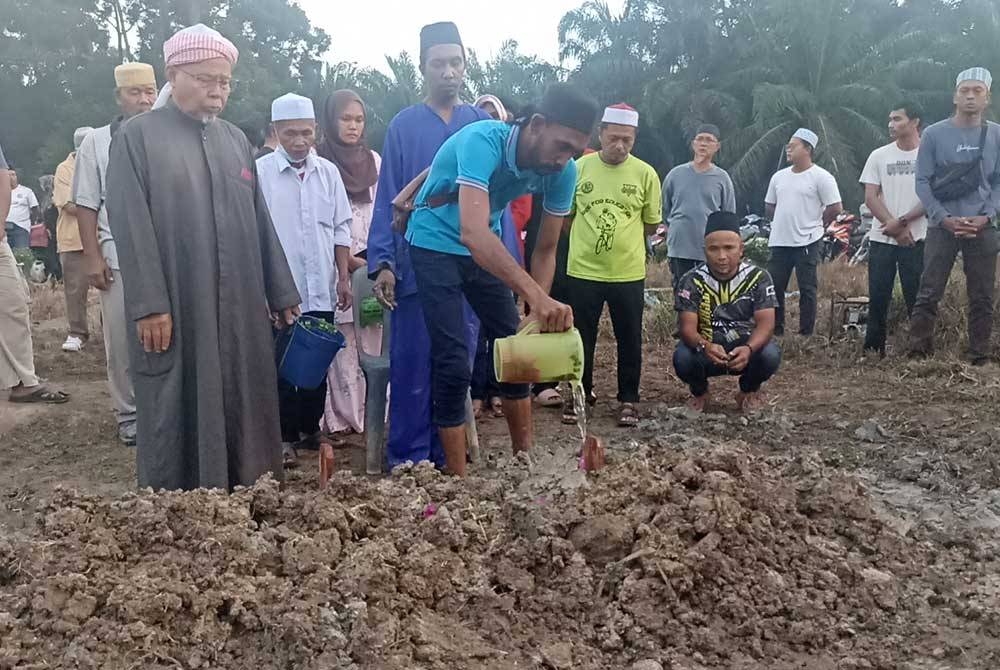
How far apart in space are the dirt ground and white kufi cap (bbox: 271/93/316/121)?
194cm

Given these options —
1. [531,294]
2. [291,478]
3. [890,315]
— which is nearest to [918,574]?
[531,294]

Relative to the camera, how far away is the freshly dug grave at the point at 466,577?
2.10 metres

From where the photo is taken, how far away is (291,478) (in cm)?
403

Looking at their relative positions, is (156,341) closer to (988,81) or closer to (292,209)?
(292,209)

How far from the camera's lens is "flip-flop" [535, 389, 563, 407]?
209 inches

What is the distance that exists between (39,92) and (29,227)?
19.7 metres

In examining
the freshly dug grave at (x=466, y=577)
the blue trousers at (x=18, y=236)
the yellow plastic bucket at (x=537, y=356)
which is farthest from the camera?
the blue trousers at (x=18, y=236)

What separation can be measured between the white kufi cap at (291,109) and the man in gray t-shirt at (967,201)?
3664 mm

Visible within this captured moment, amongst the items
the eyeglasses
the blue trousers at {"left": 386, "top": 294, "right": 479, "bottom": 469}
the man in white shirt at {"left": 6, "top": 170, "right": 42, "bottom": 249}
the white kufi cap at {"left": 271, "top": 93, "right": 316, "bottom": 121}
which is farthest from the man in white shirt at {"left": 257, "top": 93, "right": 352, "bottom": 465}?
the man in white shirt at {"left": 6, "top": 170, "right": 42, "bottom": 249}

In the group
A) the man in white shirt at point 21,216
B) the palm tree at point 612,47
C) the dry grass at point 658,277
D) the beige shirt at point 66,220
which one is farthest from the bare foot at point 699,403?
the palm tree at point 612,47

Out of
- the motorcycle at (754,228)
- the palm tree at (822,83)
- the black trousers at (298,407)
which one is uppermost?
the palm tree at (822,83)

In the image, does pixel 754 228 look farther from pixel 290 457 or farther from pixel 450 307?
pixel 450 307

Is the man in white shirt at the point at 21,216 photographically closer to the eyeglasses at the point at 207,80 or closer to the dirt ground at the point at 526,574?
the eyeglasses at the point at 207,80

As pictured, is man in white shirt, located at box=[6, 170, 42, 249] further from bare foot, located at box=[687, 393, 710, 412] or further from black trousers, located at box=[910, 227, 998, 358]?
black trousers, located at box=[910, 227, 998, 358]
